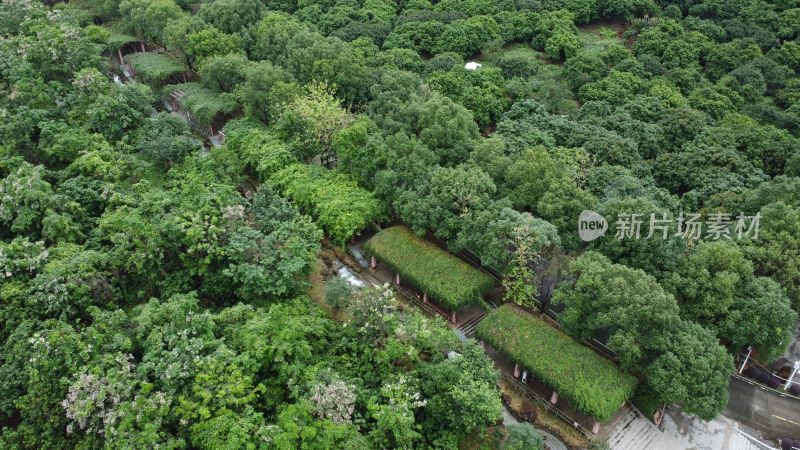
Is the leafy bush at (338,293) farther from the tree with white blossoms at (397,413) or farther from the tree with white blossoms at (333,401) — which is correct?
the tree with white blossoms at (333,401)

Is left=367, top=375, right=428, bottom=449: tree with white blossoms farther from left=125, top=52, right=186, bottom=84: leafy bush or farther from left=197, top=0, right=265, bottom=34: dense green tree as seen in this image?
left=197, top=0, right=265, bottom=34: dense green tree

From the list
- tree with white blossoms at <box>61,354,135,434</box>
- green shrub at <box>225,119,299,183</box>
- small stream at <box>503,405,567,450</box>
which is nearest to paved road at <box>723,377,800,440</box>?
small stream at <box>503,405,567,450</box>

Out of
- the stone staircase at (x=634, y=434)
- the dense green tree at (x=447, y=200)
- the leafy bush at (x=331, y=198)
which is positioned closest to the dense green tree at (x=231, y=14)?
the leafy bush at (x=331, y=198)

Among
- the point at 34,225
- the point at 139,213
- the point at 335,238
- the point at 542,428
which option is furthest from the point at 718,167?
the point at 34,225

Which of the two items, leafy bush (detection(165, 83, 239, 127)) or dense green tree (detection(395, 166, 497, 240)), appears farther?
leafy bush (detection(165, 83, 239, 127))

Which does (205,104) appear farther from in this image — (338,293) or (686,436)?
(686,436)

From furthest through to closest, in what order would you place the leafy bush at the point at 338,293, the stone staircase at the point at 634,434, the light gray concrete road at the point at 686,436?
the leafy bush at the point at 338,293 → the light gray concrete road at the point at 686,436 → the stone staircase at the point at 634,434

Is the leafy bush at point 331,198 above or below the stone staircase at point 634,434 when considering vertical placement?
above

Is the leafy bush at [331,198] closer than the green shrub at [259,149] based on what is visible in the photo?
Yes

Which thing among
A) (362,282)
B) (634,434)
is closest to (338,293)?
(362,282)
